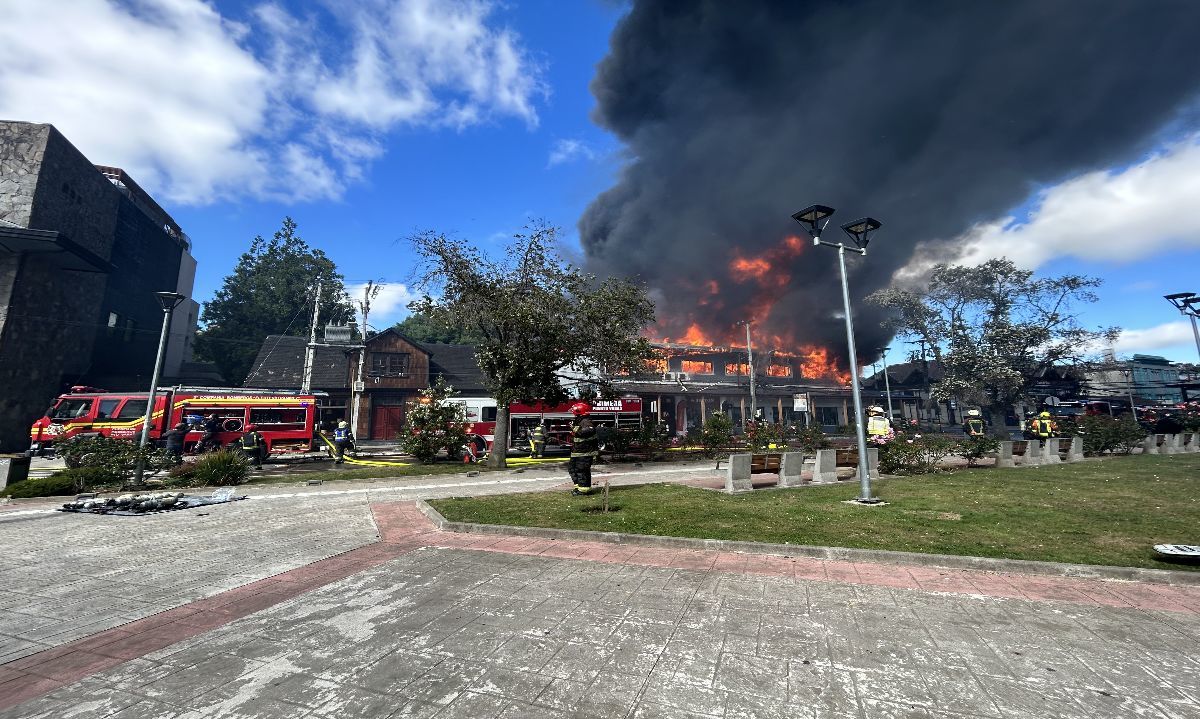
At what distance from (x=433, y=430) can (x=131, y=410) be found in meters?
12.6

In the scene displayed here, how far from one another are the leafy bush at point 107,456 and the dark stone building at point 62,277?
58.6 ft

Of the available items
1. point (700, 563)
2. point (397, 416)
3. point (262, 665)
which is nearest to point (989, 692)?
point (700, 563)

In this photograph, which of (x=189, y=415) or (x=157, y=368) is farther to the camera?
(x=189, y=415)

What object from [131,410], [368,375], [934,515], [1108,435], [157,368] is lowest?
[934,515]

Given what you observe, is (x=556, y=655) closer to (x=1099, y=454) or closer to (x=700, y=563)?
(x=700, y=563)

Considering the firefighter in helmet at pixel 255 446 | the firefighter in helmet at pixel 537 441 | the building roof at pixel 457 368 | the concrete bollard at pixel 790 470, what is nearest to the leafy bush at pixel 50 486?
the firefighter in helmet at pixel 255 446

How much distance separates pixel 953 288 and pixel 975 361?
20.7 feet

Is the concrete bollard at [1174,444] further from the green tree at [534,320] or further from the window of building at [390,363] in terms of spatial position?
the window of building at [390,363]

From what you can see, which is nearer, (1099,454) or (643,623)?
(643,623)

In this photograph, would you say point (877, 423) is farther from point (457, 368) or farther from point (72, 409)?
point (457, 368)

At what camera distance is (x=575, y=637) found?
A: 378 centimetres

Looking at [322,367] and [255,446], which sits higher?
[322,367]

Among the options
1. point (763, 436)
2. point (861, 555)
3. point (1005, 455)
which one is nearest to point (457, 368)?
point (763, 436)

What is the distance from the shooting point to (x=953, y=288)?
37719 mm
